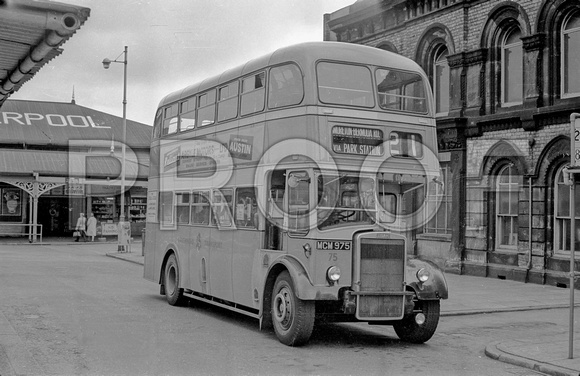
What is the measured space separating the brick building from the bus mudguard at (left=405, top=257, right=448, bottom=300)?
996cm

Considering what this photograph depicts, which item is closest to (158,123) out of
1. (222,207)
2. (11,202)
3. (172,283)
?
(172,283)

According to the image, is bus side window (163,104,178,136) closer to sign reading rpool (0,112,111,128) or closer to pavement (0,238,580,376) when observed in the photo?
pavement (0,238,580,376)

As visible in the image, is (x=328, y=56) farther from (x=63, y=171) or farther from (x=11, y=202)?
(x=11, y=202)

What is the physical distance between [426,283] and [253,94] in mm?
4331

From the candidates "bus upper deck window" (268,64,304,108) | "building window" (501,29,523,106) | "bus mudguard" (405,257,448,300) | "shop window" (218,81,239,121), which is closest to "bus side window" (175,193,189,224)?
"shop window" (218,81,239,121)

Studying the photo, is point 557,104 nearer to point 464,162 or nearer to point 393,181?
point 464,162

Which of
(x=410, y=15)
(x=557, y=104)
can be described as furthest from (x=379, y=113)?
(x=410, y=15)

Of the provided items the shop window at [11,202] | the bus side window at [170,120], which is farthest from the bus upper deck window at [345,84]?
the shop window at [11,202]

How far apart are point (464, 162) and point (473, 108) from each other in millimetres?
1760

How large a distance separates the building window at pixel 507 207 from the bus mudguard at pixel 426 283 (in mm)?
11888

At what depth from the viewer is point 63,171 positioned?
42.5 m

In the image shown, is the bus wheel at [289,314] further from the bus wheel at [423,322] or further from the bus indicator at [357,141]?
the bus indicator at [357,141]

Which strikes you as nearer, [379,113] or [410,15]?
[379,113]

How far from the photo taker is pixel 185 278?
600 inches
